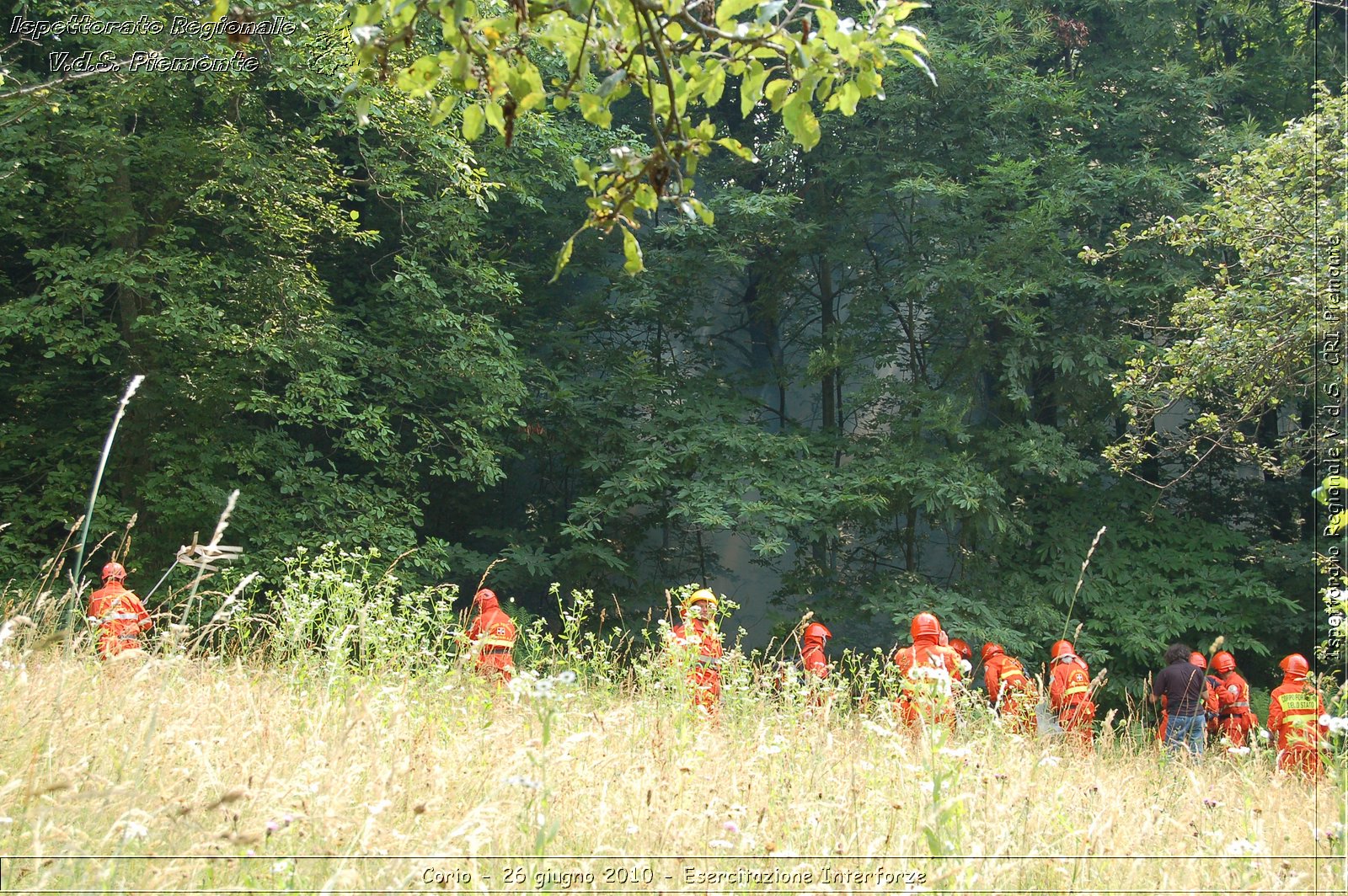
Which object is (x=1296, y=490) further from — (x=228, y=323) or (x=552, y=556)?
(x=228, y=323)

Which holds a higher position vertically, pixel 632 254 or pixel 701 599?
pixel 632 254

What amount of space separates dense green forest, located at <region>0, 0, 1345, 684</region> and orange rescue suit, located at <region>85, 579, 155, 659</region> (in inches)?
188

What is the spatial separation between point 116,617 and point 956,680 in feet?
10.6

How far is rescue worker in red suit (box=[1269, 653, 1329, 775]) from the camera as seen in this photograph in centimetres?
408

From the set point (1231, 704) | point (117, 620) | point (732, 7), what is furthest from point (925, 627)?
point (732, 7)

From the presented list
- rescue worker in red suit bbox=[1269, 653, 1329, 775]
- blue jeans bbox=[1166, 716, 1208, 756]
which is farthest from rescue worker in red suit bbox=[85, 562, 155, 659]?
blue jeans bbox=[1166, 716, 1208, 756]

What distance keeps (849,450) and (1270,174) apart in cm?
750

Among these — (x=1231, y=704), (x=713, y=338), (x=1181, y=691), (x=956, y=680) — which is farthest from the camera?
(x=713, y=338)

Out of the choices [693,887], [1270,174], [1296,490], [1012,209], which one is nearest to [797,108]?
[693,887]

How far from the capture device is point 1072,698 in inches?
238

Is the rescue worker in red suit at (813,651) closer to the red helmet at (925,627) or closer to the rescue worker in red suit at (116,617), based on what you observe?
the red helmet at (925,627)

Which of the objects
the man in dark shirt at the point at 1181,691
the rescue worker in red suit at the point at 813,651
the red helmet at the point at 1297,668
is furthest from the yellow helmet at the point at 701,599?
the red helmet at the point at 1297,668

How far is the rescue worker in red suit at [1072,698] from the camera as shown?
5.51m

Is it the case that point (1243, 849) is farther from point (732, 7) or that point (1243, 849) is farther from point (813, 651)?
point (813, 651)
